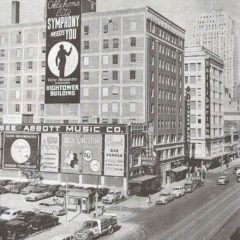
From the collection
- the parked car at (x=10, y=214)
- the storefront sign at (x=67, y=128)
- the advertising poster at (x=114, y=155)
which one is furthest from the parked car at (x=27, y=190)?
the parked car at (x=10, y=214)

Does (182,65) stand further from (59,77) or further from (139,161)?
(59,77)

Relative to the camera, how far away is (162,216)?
47.3 meters

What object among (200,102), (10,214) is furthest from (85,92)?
(10,214)

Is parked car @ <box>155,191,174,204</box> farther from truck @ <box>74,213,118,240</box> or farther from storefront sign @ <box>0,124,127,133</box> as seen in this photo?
truck @ <box>74,213,118,240</box>

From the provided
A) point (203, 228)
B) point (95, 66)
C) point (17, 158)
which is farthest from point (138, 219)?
point (95, 66)

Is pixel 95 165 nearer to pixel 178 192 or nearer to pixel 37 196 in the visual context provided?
pixel 37 196

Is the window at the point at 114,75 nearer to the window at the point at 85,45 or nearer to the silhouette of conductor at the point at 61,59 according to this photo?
the window at the point at 85,45

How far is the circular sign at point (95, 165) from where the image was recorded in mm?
62438

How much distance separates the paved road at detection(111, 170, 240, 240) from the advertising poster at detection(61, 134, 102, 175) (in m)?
12.7

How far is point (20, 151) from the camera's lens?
66.8 meters

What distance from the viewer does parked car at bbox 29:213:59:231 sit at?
40562 millimetres

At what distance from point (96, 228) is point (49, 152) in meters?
29.5

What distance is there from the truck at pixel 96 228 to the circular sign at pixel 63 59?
13832 millimetres

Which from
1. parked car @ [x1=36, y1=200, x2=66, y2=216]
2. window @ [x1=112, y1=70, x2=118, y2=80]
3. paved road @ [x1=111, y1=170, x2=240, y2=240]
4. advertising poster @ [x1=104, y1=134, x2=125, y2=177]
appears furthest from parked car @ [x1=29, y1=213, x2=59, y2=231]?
window @ [x1=112, y1=70, x2=118, y2=80]
